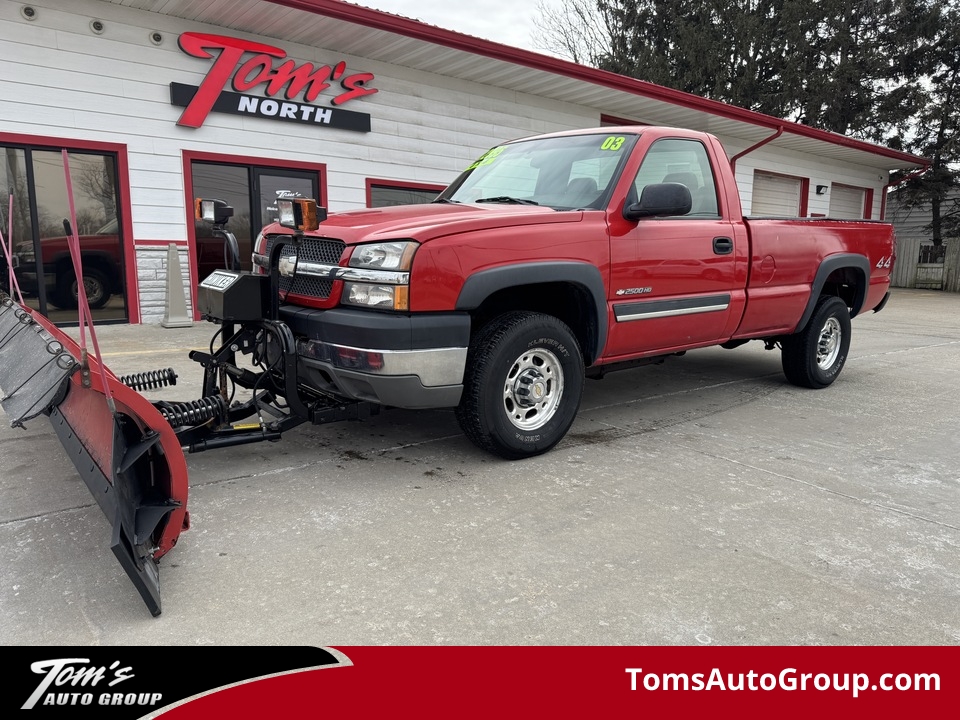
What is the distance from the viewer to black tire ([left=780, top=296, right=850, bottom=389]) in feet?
20.3

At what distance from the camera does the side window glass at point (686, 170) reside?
475cm

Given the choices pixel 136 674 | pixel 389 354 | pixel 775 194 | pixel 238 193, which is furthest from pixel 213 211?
pixel 775 194

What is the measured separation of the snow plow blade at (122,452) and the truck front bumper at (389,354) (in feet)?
3.57

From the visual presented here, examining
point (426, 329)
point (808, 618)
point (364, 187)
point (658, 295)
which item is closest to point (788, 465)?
point (658, 295)

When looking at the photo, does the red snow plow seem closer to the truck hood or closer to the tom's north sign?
the truck hood

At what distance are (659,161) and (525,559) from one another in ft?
9.85

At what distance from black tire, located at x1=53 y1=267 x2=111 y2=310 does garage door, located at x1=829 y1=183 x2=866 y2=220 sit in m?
20.1

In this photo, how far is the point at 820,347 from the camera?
21.2 feet

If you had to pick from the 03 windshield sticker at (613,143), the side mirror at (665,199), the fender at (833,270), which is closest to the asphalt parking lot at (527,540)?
the fender at (833,270)

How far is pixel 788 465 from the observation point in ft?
13.8

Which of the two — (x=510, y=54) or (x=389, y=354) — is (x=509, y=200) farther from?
(x=510, y=54)

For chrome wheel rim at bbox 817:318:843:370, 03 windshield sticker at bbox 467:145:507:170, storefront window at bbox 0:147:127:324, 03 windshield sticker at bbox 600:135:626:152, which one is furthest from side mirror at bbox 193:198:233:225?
storefront window at bbox 0:147:127:324

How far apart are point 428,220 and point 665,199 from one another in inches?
56.4

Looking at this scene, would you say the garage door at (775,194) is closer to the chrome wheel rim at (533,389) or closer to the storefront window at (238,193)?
the storefront window at (238,193)
